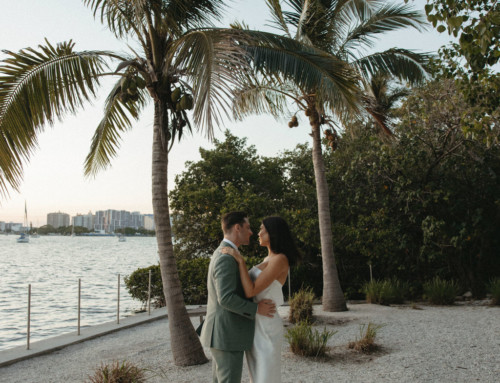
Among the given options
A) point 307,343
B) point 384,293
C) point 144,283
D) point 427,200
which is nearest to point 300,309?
point 307,343

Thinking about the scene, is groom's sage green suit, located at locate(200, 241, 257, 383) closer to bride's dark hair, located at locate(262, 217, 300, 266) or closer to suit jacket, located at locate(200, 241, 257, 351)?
suit jacket, located at locate(200, 241, 257, 351)

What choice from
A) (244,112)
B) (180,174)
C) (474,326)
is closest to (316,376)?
(474,326)

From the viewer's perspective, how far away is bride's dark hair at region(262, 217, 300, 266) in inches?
146

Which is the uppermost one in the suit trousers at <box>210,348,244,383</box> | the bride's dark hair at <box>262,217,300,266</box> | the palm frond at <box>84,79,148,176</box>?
the palm frond at <box>84,79,148,176</box>

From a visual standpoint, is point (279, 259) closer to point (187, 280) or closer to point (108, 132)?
point (108, 132)

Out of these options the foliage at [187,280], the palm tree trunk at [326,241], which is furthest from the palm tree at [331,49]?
the foliage at [187,280]

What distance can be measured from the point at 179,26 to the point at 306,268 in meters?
10.4

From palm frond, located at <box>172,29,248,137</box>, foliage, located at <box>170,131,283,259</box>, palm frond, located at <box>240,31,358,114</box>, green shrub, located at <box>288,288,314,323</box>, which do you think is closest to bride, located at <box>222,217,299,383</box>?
palm frond, located at <box>172,29,248,137</box>

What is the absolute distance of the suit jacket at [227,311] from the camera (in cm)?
341

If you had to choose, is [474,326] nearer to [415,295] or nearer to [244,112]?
[415,295]

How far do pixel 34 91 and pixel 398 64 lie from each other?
28.4ft

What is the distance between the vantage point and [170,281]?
21.3 feet

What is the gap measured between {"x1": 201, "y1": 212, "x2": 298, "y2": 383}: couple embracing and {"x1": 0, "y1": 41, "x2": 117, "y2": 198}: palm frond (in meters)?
3.48

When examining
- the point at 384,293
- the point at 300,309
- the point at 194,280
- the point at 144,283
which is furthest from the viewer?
the point at 144,283
